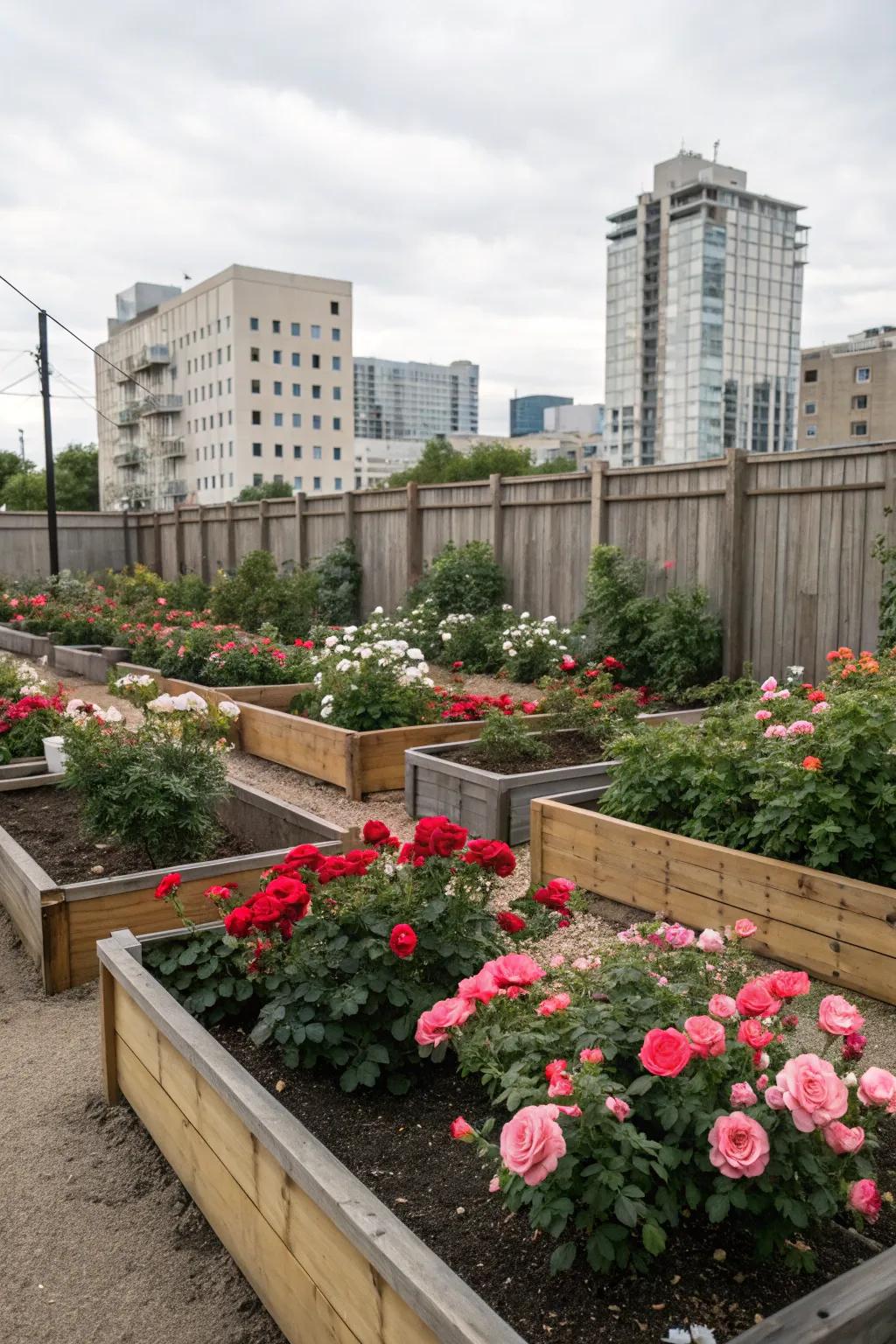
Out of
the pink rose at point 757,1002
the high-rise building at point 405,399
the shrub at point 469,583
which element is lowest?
the pink rose at point 757,1002

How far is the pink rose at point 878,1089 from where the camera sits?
177 cm

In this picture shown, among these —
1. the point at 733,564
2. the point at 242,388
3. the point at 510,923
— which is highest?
the point at 242,388

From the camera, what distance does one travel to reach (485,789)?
5438 millimetres

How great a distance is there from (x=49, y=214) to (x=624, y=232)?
421 ft

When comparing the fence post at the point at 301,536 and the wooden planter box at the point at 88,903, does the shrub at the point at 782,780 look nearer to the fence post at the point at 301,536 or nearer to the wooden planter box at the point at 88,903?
the wooden planter box at the point at 88,903

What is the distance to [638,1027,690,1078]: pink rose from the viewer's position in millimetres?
1733

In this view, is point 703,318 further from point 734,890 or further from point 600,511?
point 734,890

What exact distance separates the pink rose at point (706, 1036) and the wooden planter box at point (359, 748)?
471cm

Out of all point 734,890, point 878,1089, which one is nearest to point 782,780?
point 734,890

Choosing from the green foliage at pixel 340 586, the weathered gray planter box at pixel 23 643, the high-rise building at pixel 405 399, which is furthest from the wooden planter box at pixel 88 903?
the high-rise building at pixel 405 399

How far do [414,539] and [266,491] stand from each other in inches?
2172

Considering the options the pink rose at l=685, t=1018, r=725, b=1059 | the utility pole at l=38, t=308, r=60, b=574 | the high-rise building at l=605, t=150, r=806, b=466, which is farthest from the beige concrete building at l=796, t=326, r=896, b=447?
the pink rose at l=685, t=1018, r=725, b=1059

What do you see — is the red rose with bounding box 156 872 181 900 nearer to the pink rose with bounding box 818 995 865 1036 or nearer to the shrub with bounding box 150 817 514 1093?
the shrub with bounding box 150 817 514 1093

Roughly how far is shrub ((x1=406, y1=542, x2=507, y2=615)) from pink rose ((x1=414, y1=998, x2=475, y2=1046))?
8.95 meters
